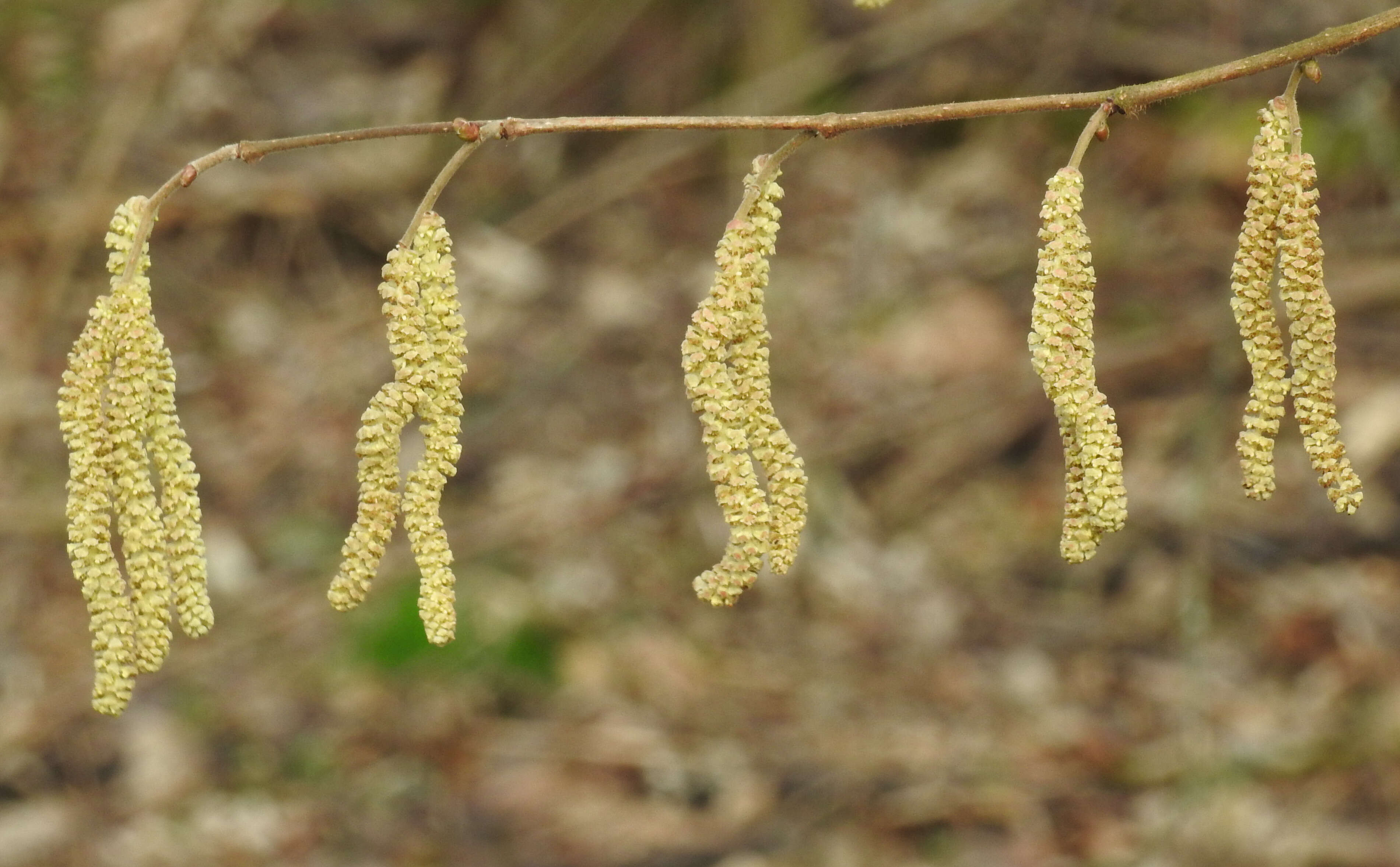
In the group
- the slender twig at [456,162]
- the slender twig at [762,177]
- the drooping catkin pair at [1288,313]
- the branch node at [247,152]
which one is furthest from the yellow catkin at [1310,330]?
the branch node at [247,152]

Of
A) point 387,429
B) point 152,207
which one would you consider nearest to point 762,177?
point 387,429

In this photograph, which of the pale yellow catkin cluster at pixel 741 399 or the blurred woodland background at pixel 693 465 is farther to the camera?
the blurred woodland background at pixel 693 465

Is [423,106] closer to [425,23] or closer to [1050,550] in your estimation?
[425,23]

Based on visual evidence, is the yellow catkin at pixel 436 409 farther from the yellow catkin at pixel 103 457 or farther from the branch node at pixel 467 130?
the yellow catkin at pixel 103 457

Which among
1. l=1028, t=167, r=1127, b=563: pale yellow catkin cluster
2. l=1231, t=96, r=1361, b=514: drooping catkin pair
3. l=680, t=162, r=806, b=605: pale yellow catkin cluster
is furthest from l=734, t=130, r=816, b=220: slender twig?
l=1231, t=96, r=1361, b=514: drooping catkin pair

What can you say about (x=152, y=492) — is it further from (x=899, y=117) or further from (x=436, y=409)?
(x=899, y=117)

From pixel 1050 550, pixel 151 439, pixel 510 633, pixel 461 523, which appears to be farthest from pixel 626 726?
pixel 151 439

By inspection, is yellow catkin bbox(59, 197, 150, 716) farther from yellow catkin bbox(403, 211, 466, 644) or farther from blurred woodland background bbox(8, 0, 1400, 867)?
blurred woodland background bbox(8, 0, 1400, 867)
